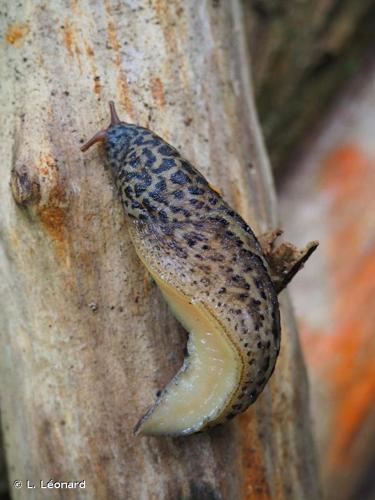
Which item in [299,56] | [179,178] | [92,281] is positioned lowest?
[92,281]

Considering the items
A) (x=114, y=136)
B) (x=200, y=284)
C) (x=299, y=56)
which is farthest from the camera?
(x=299, y=56)

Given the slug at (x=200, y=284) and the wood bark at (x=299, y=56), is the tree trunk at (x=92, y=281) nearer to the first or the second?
the slug at (x=200, y=284)

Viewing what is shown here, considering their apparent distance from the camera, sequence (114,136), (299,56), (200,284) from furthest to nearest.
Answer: (299,56) < (114,136) < (200,284)

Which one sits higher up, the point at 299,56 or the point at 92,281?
the point at 299,56

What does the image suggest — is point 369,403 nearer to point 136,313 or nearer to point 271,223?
point 271,223

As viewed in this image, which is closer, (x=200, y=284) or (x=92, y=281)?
(x=200, y=284)

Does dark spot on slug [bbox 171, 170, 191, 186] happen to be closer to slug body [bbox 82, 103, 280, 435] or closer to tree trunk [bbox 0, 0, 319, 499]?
slug body [bbox 82, 103, 280, 435]

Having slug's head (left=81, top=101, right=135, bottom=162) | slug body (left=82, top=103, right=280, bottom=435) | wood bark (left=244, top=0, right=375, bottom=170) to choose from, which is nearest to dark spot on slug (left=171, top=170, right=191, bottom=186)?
slug body (left=82, top=103, right=280, bottom=435)

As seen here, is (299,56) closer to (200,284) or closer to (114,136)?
(114,136)

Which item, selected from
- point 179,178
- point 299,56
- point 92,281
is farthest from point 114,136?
point 299,56

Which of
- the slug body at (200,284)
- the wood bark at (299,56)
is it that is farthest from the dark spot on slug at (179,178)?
the wood bark at (299,56)
